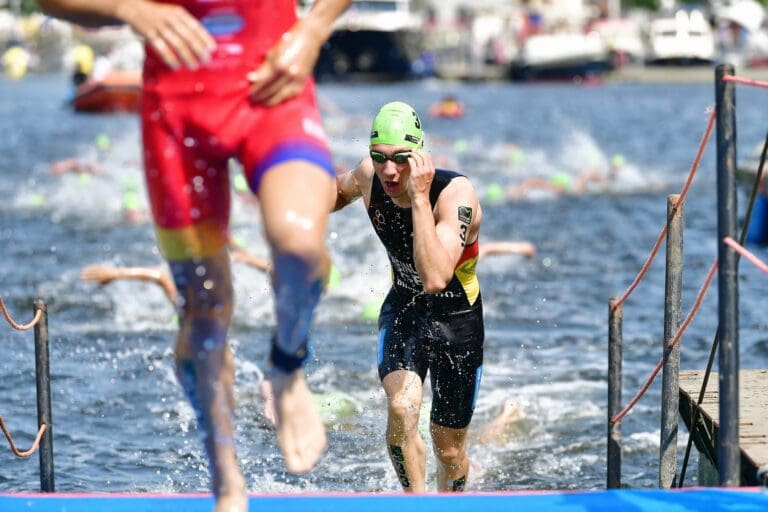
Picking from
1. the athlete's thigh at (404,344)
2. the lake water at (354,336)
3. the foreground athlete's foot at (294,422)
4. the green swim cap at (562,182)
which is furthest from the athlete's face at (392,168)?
the green swim cap at (562,182)

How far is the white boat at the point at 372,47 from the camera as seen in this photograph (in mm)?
69062

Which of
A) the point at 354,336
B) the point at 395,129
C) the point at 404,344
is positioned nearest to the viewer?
the point at 395,129

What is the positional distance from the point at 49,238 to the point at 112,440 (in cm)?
944

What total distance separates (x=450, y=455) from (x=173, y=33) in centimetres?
326

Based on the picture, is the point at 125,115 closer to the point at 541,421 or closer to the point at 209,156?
the point at 541,421

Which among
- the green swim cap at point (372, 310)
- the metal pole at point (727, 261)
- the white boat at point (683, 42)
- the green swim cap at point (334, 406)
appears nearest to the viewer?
the metal pole at point (727, 261)

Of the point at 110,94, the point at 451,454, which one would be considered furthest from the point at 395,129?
the point at 110,94

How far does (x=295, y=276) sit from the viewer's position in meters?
3.62

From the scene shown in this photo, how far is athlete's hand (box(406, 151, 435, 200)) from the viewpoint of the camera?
17.9 feet

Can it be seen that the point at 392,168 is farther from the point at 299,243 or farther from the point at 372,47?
the point at 372,47

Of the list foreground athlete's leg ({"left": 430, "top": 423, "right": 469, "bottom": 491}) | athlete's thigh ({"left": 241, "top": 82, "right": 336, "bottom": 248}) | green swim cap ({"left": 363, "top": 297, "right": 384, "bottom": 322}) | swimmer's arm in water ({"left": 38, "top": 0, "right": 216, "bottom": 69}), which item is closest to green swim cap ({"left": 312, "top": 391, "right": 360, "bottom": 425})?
foreground athlete's leg ({"left": 430, "top": 423, "right": 469, "bottom": 491})

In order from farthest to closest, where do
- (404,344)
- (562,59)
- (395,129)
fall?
1. (562,59)
2. (404,344)
3. (395,129)

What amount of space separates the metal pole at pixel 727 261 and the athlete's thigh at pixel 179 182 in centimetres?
182

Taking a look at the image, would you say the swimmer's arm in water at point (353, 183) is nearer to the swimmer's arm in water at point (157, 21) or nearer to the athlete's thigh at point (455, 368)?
the athlete's thigh at point (455, 368)
